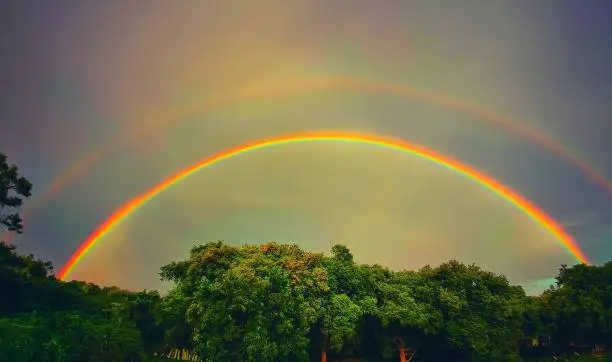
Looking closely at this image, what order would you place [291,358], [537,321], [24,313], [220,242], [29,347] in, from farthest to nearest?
1. [537,321]
2. [220,242]
3. [291,358]
4. [24,313]
5. [29,347]

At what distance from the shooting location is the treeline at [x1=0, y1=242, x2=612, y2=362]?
3791 centimetres

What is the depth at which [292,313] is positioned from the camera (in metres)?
43.7

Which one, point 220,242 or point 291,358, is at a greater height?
point 220,242

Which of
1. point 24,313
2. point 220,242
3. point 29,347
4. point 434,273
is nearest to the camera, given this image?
point 29,347

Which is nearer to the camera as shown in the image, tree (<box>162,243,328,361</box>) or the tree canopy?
the tree canopy

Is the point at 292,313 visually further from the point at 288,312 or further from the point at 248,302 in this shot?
the point at 248,302

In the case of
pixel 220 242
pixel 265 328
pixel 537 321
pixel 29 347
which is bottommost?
pixel 29 347

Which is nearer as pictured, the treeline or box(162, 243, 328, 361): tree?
the treeline

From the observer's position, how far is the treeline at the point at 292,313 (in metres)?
37.9

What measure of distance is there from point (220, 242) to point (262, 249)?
399cm

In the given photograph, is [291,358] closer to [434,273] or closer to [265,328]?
[265,328]

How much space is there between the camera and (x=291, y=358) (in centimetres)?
4512

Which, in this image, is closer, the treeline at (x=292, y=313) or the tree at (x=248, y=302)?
the treeline at (x=292, y=313)

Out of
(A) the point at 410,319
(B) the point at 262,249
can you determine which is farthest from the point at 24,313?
(A) the point at 410,319
